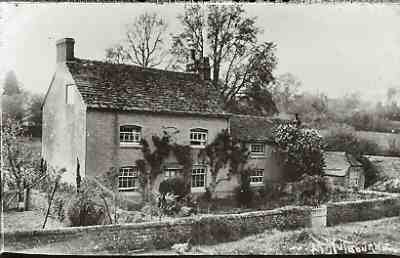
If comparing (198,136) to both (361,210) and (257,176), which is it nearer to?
(257,176)

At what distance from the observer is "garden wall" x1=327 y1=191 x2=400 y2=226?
5.85m

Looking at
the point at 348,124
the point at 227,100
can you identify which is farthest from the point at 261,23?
the point at 348,124

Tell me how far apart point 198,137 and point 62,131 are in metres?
1.70

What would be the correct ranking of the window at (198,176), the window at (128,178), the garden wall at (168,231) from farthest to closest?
the window at (198,176), the window at (128,178), the garden wall at (168,231)

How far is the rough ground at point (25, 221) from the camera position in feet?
15.8

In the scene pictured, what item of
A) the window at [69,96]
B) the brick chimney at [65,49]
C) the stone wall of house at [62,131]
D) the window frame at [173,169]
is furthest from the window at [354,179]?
the brick chimney at [65,49]

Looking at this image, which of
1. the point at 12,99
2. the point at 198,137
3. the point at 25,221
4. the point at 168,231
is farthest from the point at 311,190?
the point at 12,99

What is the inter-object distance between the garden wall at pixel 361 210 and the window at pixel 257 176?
1113 mm

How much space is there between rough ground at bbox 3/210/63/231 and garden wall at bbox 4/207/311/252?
107mm

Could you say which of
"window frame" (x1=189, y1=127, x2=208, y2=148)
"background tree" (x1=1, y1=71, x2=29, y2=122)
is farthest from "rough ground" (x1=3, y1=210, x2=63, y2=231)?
"window frame" (x1=189, y1=127, x2=208, y2=148)

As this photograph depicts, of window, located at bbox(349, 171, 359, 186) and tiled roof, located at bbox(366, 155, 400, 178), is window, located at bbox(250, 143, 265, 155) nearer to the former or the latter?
window, located at bbox(349, 171, 359, 186)

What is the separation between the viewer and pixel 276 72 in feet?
18.1

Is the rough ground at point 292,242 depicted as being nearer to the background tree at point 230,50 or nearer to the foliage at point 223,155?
the foliage at point 223,155

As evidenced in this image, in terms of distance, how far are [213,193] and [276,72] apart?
170cm
